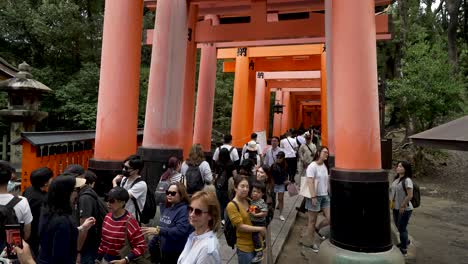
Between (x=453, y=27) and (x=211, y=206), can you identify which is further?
(x=453, y=27)

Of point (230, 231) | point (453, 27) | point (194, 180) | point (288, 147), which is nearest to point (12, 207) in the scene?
point (230, 231)

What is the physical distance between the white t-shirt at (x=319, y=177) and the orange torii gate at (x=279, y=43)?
451 millimetres

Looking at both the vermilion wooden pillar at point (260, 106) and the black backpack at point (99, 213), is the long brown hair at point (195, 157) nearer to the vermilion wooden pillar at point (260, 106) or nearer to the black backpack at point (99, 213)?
the black backpack at point (99, 213)

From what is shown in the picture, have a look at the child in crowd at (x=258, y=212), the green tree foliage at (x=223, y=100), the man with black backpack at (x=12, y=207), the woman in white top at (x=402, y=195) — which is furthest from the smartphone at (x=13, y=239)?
the green tree foliage at (x=223, y=100)

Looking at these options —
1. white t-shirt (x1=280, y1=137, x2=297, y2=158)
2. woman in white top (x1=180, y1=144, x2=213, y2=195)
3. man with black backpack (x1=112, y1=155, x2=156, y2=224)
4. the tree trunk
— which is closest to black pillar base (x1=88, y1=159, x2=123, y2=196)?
woman in white top (x1=180, y1=144, x2=213, y2=195)

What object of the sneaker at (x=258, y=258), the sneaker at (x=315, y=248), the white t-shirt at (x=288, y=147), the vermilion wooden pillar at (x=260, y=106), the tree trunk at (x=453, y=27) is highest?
the tree trunk at (x=453, y=27)

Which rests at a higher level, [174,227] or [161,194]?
[161,194]

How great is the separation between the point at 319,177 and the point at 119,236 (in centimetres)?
360

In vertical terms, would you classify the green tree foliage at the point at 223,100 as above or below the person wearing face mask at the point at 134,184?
above

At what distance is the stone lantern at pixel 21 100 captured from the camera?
9250 mm

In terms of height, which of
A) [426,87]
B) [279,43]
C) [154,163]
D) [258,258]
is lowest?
[258,258]

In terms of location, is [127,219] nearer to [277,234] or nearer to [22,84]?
[277,234]

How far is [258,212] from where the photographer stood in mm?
3631

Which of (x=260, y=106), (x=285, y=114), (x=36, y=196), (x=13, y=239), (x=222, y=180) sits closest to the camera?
(x=13, y=239)
